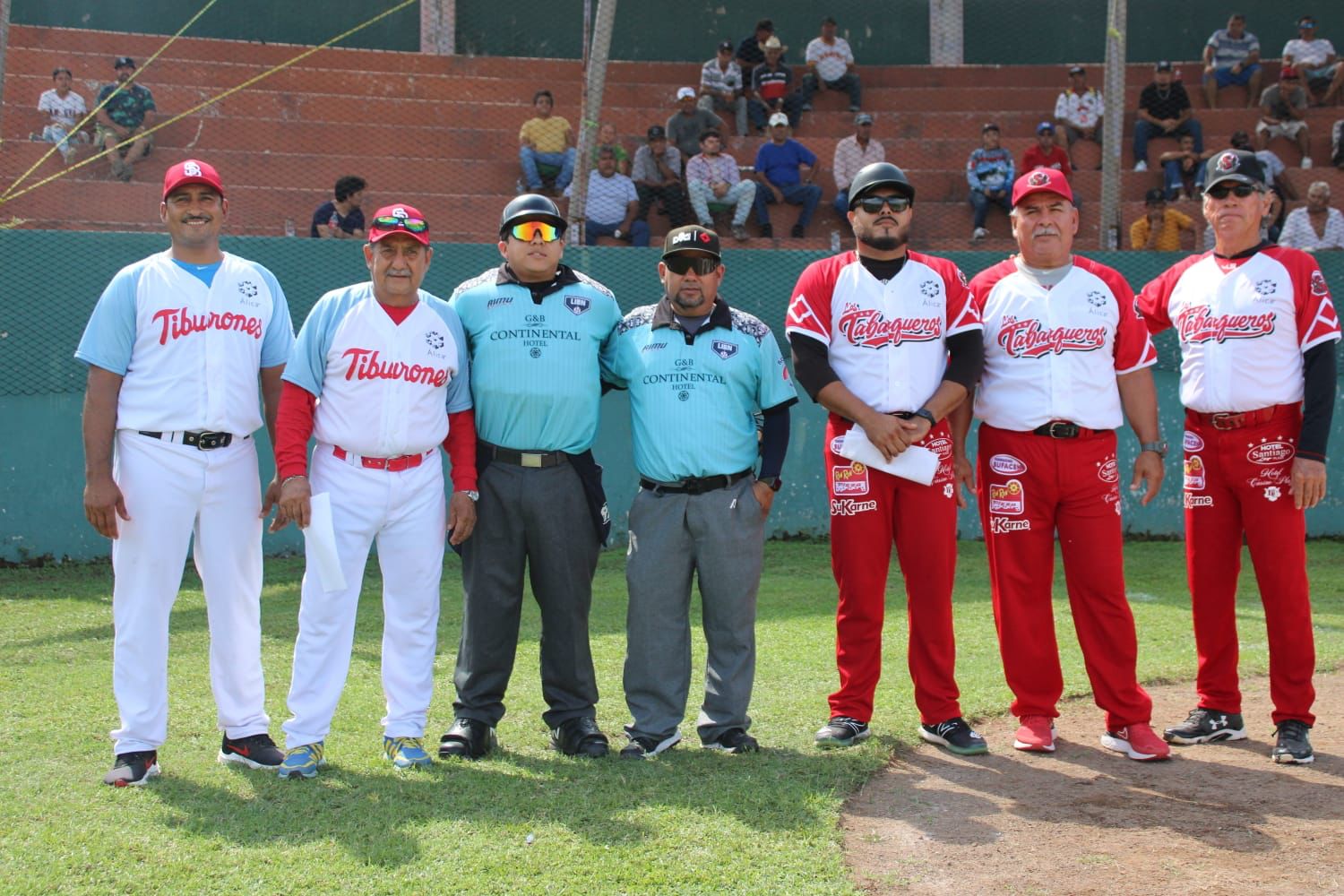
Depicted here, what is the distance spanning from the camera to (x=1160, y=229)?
1155 centimetres

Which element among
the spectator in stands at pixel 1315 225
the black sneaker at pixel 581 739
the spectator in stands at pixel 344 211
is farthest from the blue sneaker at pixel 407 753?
the spectator in stands at pixel 1315 225

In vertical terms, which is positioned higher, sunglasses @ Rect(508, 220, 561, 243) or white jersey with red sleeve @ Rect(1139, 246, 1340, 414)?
sunglasses @ Rect(508, 220, 561, 243)

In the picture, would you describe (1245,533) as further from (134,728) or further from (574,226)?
(574,226)

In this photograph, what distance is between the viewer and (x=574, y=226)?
1028 cm

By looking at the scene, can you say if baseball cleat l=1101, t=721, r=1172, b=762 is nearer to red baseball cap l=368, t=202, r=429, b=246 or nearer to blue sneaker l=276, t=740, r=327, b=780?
blue sneaker l=276, t=740, r=327, b=780

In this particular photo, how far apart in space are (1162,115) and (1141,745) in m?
11.2

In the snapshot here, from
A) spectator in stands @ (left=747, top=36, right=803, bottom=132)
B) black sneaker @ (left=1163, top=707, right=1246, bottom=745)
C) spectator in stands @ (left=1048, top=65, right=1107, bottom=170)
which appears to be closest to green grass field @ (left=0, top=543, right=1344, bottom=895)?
black sneaker @ (left=1163, top=707, right=1246, bottom=745)

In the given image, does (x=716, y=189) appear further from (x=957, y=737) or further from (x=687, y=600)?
(x=957, y=737)

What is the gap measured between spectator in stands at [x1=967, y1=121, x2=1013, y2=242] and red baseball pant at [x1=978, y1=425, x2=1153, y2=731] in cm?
816

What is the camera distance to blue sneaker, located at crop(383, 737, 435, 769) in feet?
16.0

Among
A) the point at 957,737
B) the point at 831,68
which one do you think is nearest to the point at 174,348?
the point at 957,737

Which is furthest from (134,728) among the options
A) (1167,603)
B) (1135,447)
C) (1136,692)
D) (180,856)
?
(1135,447)

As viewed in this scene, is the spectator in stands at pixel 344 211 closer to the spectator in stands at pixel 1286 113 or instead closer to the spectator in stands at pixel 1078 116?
the spectator in stands at pixel 1078 116

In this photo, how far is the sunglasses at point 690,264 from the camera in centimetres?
513
